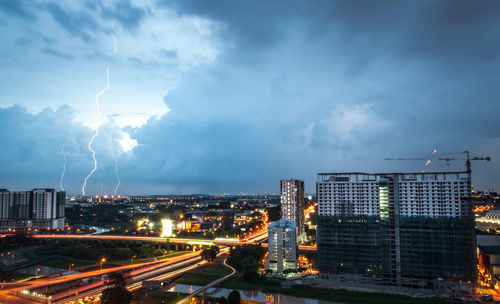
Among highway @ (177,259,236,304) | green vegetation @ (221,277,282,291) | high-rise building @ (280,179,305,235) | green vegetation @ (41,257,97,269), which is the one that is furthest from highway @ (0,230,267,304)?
high-rise building @ (280,179,305,235)

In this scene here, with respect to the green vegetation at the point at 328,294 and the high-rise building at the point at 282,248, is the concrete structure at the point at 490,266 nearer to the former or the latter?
the green vegetation at the point at 328,294

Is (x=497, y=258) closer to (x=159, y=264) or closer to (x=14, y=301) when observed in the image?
(x=159, y=264)

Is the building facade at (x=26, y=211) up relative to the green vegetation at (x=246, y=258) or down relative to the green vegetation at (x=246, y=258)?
up

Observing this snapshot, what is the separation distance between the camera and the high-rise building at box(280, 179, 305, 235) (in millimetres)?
46844

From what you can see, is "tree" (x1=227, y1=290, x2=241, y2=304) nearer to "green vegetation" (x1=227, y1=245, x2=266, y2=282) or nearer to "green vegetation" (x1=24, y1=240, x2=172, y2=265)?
"green vegetation" (x1=227, y1=245, x2=266, y2=282)

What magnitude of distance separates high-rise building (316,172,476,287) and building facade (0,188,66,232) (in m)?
48.0

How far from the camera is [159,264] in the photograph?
31.9 m

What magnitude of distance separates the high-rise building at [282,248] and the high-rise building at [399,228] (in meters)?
2.81

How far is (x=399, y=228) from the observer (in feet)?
86.2

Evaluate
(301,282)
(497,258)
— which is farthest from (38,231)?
(497,258)

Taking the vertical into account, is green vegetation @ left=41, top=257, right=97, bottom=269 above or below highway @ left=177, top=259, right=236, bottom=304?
below

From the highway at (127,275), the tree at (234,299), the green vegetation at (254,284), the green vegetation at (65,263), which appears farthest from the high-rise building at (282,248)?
the green vegetation at (65,263)

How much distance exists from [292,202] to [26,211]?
4383 cm

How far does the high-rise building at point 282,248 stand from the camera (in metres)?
29.5
